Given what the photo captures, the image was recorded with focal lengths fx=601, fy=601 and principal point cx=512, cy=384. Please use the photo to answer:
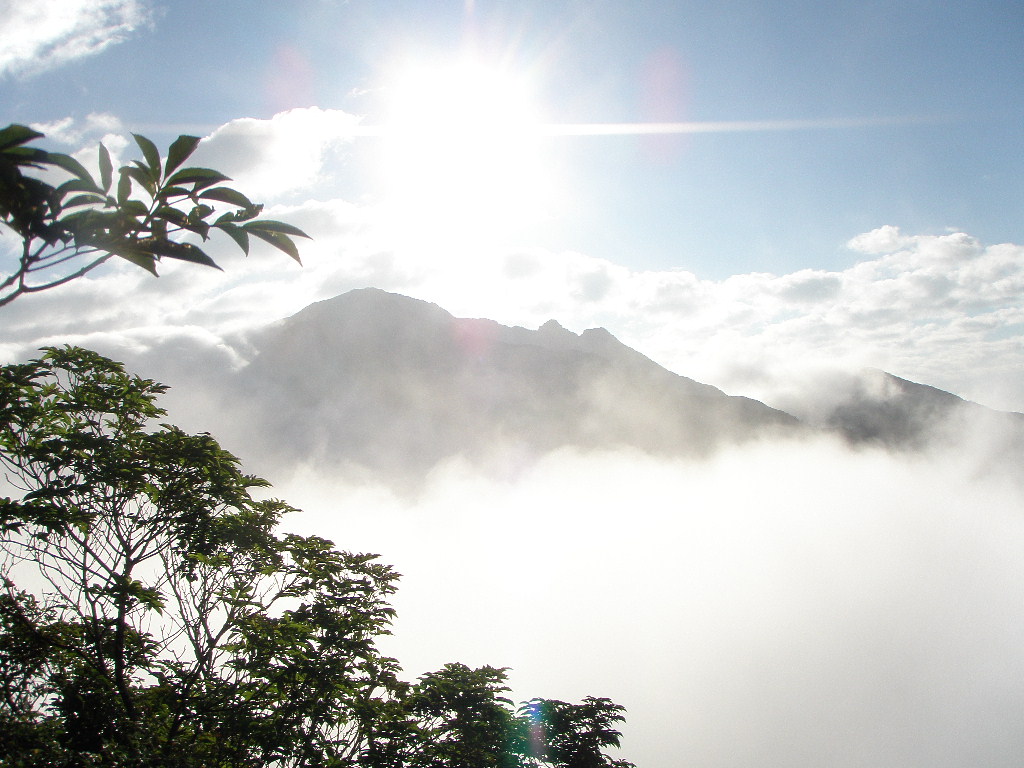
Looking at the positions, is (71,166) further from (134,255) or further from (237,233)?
(237,233)

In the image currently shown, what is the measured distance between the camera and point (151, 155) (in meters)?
2.31

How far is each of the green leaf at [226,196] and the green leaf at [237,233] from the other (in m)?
0.09

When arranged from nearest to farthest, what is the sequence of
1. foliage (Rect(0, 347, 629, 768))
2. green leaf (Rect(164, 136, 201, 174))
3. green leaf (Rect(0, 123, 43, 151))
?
green leaf (Rect(0, 123, 43, 151)), green leaf (Rect(164, 136, 201, 174)), foliage (Rect(0, 347, 629, 768))

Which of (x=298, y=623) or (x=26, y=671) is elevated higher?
(x=298, y=623)

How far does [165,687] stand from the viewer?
10.0 m

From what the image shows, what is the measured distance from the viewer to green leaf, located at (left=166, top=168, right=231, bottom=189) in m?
2.30

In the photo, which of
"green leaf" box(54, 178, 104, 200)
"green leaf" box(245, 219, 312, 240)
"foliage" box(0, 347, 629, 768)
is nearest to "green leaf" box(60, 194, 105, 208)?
"green leaf" box(54, 178, 104, 200)

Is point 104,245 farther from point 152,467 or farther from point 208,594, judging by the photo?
point 208,594

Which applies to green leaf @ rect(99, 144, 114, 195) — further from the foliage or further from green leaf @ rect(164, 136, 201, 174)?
the foliage

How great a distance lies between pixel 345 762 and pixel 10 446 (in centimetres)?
748

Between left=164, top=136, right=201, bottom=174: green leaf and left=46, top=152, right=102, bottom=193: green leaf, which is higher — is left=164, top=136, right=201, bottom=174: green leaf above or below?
above

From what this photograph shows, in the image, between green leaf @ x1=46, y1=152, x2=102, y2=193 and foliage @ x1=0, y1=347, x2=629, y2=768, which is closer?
green leaf @ x1=46, y1=152, x2=102, y2=193

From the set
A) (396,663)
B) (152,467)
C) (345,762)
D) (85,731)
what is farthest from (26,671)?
(396,663)

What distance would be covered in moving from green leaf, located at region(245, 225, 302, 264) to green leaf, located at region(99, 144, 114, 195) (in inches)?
20.9
